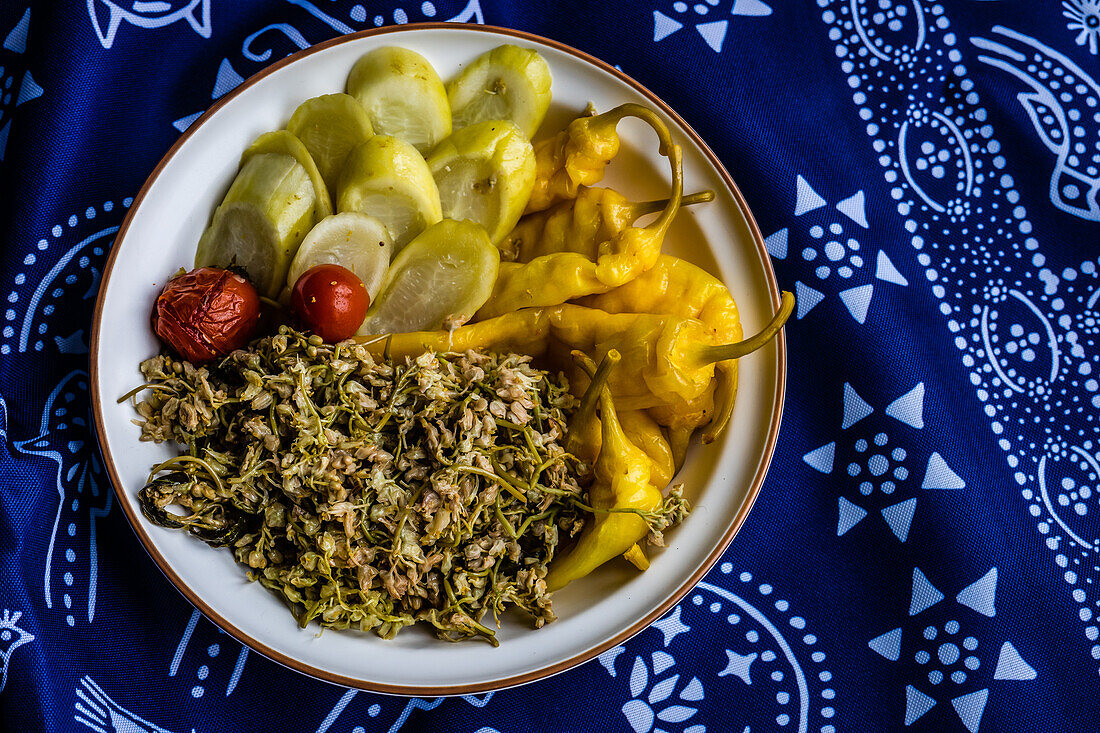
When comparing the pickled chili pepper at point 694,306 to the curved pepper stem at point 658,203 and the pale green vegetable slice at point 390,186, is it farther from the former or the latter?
the pale green vegetable slice at point 390,186

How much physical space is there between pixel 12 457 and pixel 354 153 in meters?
1.20

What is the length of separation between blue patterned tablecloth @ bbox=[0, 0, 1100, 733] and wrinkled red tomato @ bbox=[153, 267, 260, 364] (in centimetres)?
42

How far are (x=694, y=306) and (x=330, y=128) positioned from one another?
101 cm

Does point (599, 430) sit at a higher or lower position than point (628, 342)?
lower

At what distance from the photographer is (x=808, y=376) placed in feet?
7.60

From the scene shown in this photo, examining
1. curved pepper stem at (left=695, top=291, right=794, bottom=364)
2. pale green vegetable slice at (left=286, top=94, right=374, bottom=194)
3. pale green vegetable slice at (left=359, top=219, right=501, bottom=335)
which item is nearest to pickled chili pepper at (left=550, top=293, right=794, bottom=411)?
curved pepper stem at (left=695, top=291, right=794, bottom=364)

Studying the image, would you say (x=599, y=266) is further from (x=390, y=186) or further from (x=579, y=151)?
(x=390, y=186)

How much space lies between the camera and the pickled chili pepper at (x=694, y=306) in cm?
198

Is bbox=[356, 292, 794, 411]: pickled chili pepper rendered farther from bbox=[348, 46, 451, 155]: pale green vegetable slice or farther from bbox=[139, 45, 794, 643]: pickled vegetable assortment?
bbox=[348, 46, 451, 155]: pale green vegetable slice

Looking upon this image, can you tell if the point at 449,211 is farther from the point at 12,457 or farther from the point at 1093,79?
the point at 1093,79

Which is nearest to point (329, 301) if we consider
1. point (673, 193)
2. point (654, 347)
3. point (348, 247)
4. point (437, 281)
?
point (348, 247)

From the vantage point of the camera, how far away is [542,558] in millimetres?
1902

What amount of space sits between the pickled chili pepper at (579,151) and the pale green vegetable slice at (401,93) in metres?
0.29

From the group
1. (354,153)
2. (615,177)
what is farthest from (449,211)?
(615,177)
